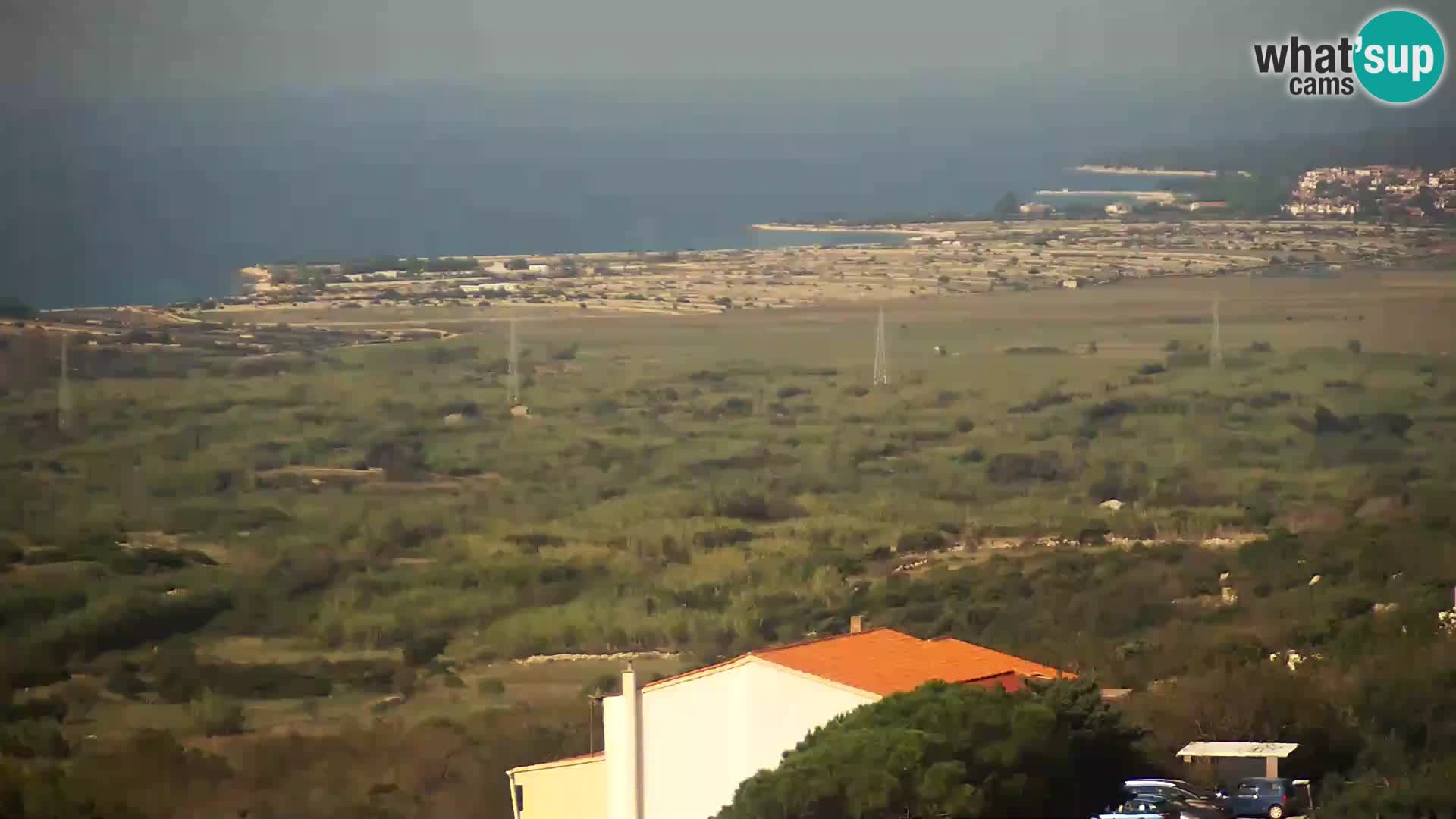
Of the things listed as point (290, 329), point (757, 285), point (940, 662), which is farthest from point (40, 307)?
point (940, 662)

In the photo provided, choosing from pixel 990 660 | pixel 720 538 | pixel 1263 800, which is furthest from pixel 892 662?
pixel 720 538

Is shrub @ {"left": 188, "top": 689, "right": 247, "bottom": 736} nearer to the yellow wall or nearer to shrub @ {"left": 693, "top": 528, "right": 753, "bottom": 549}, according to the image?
the yellow wall

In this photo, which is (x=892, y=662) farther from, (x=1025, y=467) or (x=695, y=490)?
(x=1025, y=467)

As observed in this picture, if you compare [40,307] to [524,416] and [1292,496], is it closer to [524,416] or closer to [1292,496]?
[524,416]

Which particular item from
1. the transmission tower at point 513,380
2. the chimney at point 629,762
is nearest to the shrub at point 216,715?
the transmission tower at point 513,380

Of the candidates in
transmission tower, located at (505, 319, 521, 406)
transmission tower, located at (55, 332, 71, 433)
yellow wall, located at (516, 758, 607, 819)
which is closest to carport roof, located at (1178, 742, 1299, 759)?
yellow wall, located at (516, 758, 607, 819)
